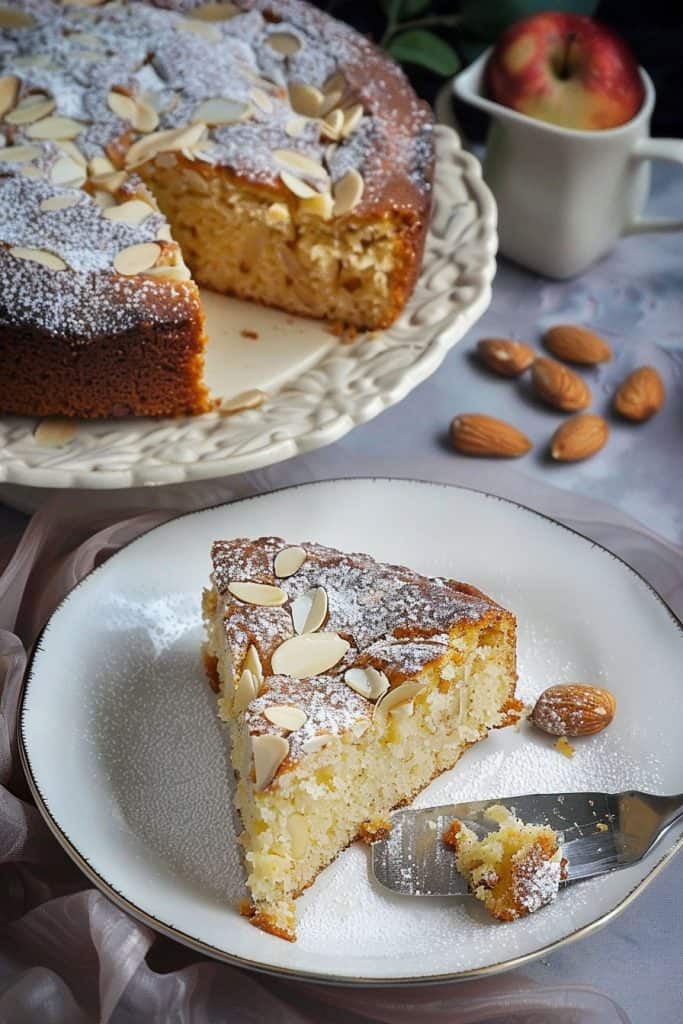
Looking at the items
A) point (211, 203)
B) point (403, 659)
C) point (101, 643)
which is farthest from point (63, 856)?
point (211, 203)

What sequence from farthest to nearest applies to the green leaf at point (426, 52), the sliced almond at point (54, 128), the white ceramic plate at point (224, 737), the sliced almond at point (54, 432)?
the green leaf at point (426, 52) < the sliced almond at point (54, 128) < the sliced almond at point (54, 432) < the white ceramic plate at point (224, 737)

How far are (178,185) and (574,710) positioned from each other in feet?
5.26

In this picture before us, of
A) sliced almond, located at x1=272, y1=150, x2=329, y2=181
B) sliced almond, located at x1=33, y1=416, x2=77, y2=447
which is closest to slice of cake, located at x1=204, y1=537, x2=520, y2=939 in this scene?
sliced almond, located at x1=33, y1=416, x2=77, y2=447

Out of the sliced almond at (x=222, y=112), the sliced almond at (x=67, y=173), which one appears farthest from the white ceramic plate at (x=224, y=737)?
the sliced almond at (x=222, y=112)

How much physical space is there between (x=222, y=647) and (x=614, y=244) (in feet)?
6.04

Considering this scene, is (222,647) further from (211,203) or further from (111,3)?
(111,3)

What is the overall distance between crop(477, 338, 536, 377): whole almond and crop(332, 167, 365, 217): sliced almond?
1.55ft

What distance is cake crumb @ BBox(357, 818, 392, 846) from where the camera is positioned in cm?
189

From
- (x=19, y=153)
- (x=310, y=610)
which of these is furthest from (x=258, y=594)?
(x=19, y=153)

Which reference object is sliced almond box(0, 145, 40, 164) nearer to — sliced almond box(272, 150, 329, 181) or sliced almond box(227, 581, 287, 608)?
sliced almond box(272, 150, 329, 181)

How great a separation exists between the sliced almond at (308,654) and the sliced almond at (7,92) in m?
1.63

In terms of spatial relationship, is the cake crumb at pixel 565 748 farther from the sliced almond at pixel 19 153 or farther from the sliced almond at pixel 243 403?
the sliced almond at pixel 19 153

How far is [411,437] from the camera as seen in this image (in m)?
2.80

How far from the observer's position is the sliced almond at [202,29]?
309cm
